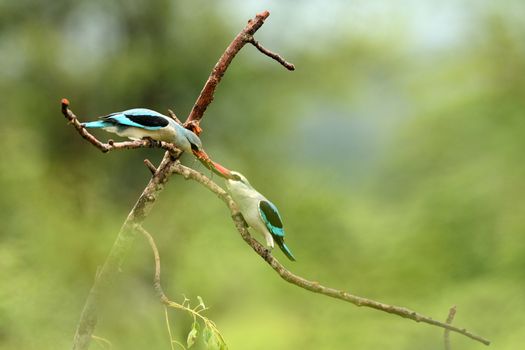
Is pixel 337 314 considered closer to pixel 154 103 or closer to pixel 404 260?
pixel 404 260

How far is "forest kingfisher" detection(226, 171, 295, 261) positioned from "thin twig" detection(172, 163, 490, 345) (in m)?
0.02

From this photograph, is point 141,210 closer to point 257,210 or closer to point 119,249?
point 119,249

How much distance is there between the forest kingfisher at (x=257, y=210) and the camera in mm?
1123

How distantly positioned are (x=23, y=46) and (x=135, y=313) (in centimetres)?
436

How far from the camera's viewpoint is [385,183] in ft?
25.8

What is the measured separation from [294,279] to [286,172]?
602 cm

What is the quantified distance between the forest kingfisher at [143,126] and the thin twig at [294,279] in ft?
0.34

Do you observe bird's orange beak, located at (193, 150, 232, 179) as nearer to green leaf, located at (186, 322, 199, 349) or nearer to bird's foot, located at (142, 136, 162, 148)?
bird's foot, located at (142, 136, 162, 148)

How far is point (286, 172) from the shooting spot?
7090mm

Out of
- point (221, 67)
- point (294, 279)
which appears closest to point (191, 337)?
point (294, 279)

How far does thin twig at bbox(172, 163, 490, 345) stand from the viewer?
103cm

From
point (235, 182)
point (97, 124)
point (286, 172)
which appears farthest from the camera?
point (286, 172)

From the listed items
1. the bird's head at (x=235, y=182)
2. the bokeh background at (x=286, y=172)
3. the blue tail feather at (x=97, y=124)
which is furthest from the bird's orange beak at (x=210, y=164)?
the bokeh background at (x=286, y=172)

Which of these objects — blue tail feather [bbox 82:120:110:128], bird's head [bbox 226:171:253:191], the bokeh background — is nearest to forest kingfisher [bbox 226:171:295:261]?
bird's head [bbox 226:171:253:191]
